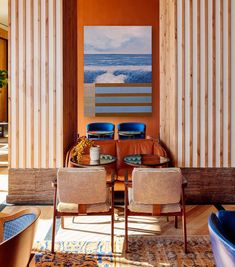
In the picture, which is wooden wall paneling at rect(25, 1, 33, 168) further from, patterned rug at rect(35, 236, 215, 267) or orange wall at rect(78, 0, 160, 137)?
orange wall at rect(78, 0, 160, 137)

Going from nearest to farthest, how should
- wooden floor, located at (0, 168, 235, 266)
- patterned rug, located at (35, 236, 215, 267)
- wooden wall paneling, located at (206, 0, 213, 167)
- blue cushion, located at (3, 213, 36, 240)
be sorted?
blue cushion, located at (3, 213, 36, 240), patterned rug, located at (35, 236, 215, 267), wooden floor, located at (0, 168, 235, 266), wooden wall paneling, located at (206, 0, 213, 167)

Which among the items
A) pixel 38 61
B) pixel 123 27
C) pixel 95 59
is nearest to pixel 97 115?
pixel 95 59

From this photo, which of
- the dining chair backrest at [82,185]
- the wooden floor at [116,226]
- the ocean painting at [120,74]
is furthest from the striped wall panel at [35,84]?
the ocean painting at [120,74]

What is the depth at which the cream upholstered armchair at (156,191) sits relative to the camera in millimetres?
3275

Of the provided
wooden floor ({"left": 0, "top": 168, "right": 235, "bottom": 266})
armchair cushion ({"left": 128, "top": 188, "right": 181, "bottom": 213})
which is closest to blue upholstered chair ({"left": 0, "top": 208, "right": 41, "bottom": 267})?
armchair cushion ({"left": 128, "top": 188, "right": 181, "bottom": 213})

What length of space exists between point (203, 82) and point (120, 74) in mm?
4087

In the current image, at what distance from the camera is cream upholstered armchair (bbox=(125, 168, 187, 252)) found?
328 cm

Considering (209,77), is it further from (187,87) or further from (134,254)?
(134,254)

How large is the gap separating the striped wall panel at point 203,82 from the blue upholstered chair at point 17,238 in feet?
10.9

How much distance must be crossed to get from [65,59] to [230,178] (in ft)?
9.66

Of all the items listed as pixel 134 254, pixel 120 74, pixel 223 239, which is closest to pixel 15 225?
pixel 223 239

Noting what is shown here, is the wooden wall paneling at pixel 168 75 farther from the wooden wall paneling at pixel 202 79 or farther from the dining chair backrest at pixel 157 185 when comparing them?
the dining chair backrest at pixel 157 185

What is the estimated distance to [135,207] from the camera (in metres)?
3.43

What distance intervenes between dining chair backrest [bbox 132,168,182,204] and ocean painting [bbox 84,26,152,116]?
5.56 meters
